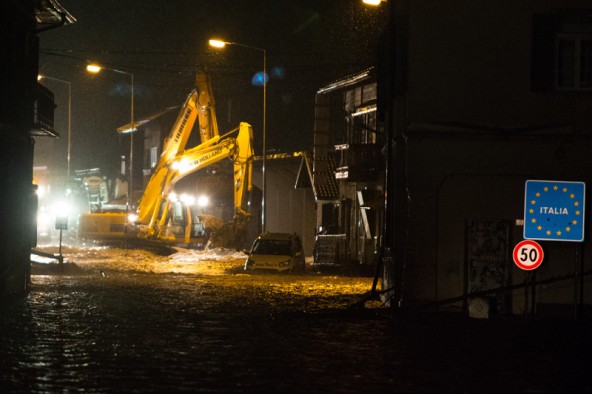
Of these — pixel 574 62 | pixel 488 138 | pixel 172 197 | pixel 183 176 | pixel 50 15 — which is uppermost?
pixel 50 15

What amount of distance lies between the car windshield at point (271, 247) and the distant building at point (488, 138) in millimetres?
13864

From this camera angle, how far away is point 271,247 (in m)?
34.2

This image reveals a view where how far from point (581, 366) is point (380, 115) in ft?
43.6

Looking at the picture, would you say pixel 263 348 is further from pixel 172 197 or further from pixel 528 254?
pixel 172 197

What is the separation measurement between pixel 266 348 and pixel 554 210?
23.8 feet

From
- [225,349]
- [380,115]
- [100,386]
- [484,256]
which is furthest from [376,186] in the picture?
[100,386]

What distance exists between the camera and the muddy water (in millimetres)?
11562

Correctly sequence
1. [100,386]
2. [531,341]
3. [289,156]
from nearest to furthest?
[100,386] → [531,341] → [289,156]

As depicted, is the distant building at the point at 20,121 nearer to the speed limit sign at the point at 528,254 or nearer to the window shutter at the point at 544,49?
the window shutter at the point at 544,49

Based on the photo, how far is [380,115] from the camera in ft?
84.8

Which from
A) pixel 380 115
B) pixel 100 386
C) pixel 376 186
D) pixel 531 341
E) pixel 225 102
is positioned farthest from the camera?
pixel 225 102

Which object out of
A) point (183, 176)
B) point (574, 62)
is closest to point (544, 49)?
point (574, 62)

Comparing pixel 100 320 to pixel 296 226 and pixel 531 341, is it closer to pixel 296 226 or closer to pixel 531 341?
pixel 531 341

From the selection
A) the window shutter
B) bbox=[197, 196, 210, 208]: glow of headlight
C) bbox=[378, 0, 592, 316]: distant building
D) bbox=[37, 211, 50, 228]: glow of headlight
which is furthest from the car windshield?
bbox=[37, 211, 50, 228]: glow of headlight
